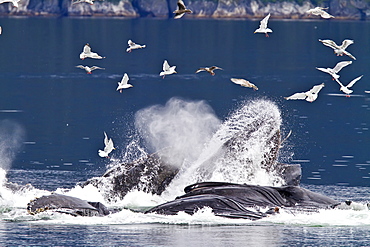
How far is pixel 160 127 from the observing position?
1484 inches

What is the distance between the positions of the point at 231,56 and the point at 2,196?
76.8m

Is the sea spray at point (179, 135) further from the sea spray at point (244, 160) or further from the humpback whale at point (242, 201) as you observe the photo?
the humpback whale at point (242, 201)

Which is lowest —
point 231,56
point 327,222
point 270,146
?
point 327,222

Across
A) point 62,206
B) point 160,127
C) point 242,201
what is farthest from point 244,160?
point 160,127

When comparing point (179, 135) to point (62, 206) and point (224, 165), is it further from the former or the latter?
point (62, 206)

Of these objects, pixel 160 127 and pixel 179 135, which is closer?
pixel 179 135

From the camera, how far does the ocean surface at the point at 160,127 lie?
2278cm

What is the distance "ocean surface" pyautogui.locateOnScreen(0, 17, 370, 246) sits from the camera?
2278cm

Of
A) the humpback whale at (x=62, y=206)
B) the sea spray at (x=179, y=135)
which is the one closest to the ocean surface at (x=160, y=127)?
the sea spray at (x=179, y=135)

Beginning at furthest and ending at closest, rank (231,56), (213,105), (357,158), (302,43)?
(302,43)
(231,56)
(213,105)
(357,158)

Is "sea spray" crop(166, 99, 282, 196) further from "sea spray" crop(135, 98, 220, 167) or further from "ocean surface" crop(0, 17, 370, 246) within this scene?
"sea spray" crop(135, 98, 220, 167)

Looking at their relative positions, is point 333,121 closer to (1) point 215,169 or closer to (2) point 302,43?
(1) point 215,169

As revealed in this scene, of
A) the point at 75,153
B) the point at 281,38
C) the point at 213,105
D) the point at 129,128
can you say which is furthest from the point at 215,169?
the point at 281,38

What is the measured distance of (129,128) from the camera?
1841 inches
